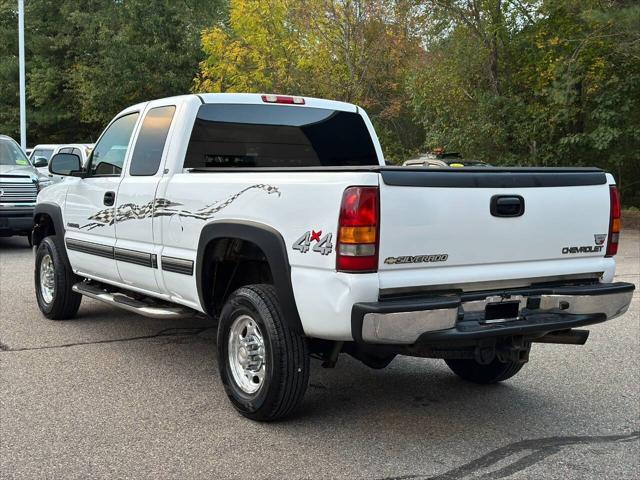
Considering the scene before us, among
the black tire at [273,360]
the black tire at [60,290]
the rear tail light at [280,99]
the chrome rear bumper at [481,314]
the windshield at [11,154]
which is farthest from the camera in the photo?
the windshield at [11,154]

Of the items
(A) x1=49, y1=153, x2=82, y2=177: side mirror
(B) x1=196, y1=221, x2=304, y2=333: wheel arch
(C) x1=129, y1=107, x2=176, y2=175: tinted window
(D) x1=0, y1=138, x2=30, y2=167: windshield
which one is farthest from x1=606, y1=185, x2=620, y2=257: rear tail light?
(D) x1=0, y1=138, x2=30, y2=167: windshield

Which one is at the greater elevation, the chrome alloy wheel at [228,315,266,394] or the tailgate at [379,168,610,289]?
the tailgate at [379,168,610,289]

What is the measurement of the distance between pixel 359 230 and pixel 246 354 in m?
1.33

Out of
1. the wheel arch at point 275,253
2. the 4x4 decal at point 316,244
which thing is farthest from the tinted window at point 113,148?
the 4x4 decal at point 316,244

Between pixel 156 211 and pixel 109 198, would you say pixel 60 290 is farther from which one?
pixel 156 211

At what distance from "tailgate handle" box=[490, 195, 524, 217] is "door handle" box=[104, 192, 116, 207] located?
3234 mm

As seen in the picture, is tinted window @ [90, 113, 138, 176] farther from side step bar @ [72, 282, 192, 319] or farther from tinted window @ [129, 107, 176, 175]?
side step bar @ [72, 282, 192, 319]

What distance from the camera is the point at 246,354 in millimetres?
4512

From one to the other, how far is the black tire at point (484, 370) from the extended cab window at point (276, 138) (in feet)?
6.16

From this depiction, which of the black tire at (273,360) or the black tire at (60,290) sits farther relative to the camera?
the black tire at (60,290)

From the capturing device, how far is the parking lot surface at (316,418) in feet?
12.5

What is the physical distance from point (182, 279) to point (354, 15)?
17.2 m

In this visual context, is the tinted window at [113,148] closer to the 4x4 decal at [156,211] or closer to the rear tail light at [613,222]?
the 4x4 decal at [156,211]

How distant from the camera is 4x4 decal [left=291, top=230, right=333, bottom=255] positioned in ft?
12.3
